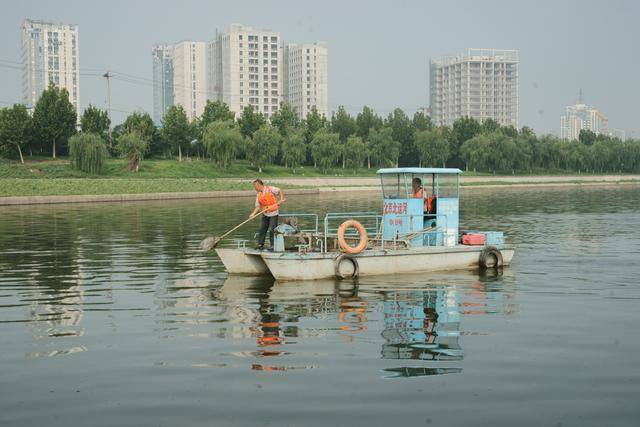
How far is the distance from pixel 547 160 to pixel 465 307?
11320cm

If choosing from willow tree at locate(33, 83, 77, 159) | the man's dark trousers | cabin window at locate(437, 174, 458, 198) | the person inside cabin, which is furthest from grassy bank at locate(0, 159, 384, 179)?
cabin window at locate(437, 174, 458, 198)

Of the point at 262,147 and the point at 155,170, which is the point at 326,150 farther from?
the point at 155,170

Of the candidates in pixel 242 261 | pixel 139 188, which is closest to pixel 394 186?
pixel 242 261

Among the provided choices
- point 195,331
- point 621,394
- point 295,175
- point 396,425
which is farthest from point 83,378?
point 295,175

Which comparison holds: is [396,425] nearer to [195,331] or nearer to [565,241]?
[195,331]

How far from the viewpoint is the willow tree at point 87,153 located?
7444cm

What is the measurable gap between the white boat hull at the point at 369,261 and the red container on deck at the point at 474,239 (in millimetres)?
342

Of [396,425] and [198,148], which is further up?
[198,148]

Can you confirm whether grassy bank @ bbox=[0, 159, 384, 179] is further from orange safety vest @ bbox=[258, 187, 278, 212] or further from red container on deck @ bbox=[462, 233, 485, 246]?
red container on deck @ bbox=[462, 233, 485, 246]

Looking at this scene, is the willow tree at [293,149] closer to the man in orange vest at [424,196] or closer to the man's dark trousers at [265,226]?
the man in orange vest at [424,196]

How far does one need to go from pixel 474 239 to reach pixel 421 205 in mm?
1745

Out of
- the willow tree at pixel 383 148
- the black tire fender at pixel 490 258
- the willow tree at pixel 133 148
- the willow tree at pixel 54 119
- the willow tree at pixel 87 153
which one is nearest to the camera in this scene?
the black tire fender at pixel 490 258

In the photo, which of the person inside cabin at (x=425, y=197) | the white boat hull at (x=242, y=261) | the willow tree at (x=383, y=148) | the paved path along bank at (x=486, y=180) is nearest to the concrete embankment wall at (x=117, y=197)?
the paved path along bank at (x=486, y=180)

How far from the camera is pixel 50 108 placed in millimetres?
88250
